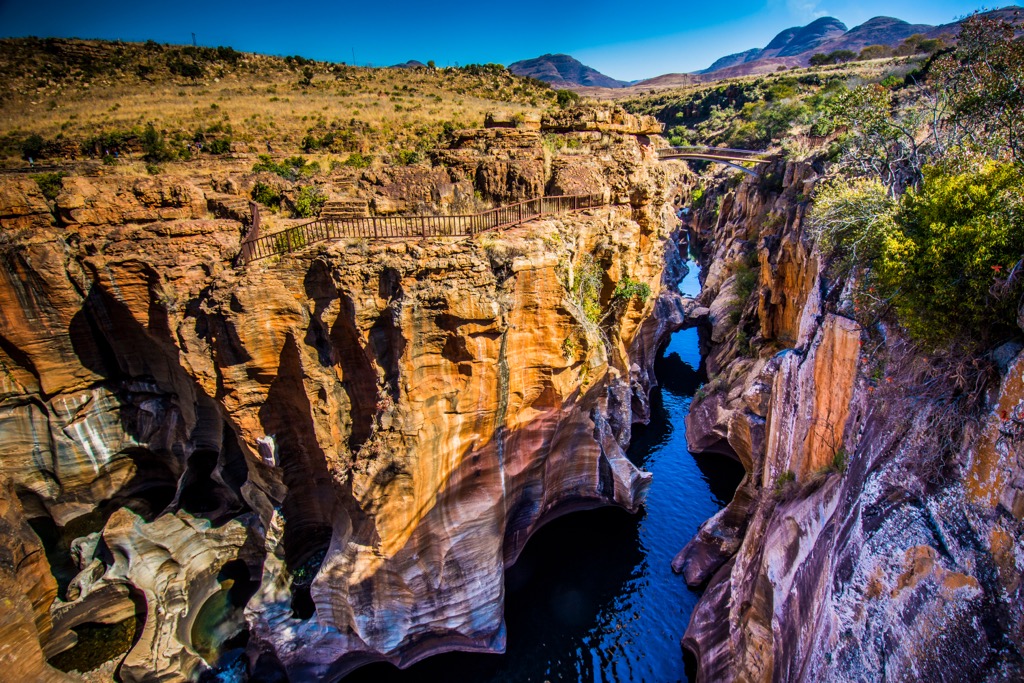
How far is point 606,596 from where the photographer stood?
57.2 feet

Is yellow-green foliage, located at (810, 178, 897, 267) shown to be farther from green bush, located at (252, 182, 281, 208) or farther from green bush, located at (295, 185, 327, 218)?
green bush, located at (252, 182, 281, 208)

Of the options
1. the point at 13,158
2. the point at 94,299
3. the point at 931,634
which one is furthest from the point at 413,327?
the point at 13,158

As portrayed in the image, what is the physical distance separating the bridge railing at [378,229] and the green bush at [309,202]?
1719 millimetres

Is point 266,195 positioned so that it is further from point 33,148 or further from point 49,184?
point 33,148

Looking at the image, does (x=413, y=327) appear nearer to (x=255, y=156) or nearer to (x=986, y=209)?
(x=986, y=209)

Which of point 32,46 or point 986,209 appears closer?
point 986,209

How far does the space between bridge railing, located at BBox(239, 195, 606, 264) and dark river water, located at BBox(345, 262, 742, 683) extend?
1199 cm

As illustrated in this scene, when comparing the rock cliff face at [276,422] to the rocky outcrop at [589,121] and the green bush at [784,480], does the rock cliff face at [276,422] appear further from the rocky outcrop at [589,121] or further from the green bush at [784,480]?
the rocky outcrop at [589,121]

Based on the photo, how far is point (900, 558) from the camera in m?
8.14

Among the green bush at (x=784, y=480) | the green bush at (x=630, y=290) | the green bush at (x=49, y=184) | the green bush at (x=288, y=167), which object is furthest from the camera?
the green bush at (x=288, y=167)

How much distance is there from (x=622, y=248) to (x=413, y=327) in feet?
32.6

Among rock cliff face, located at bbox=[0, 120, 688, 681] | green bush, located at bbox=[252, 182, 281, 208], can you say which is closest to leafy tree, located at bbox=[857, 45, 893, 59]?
rock cliff face, located at bbox=[0, 120, 688, 681]

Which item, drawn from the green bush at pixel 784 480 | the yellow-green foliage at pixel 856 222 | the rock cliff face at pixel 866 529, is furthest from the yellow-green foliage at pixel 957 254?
the green bush at pixel 784 480

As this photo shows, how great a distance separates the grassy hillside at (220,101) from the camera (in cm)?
2677
